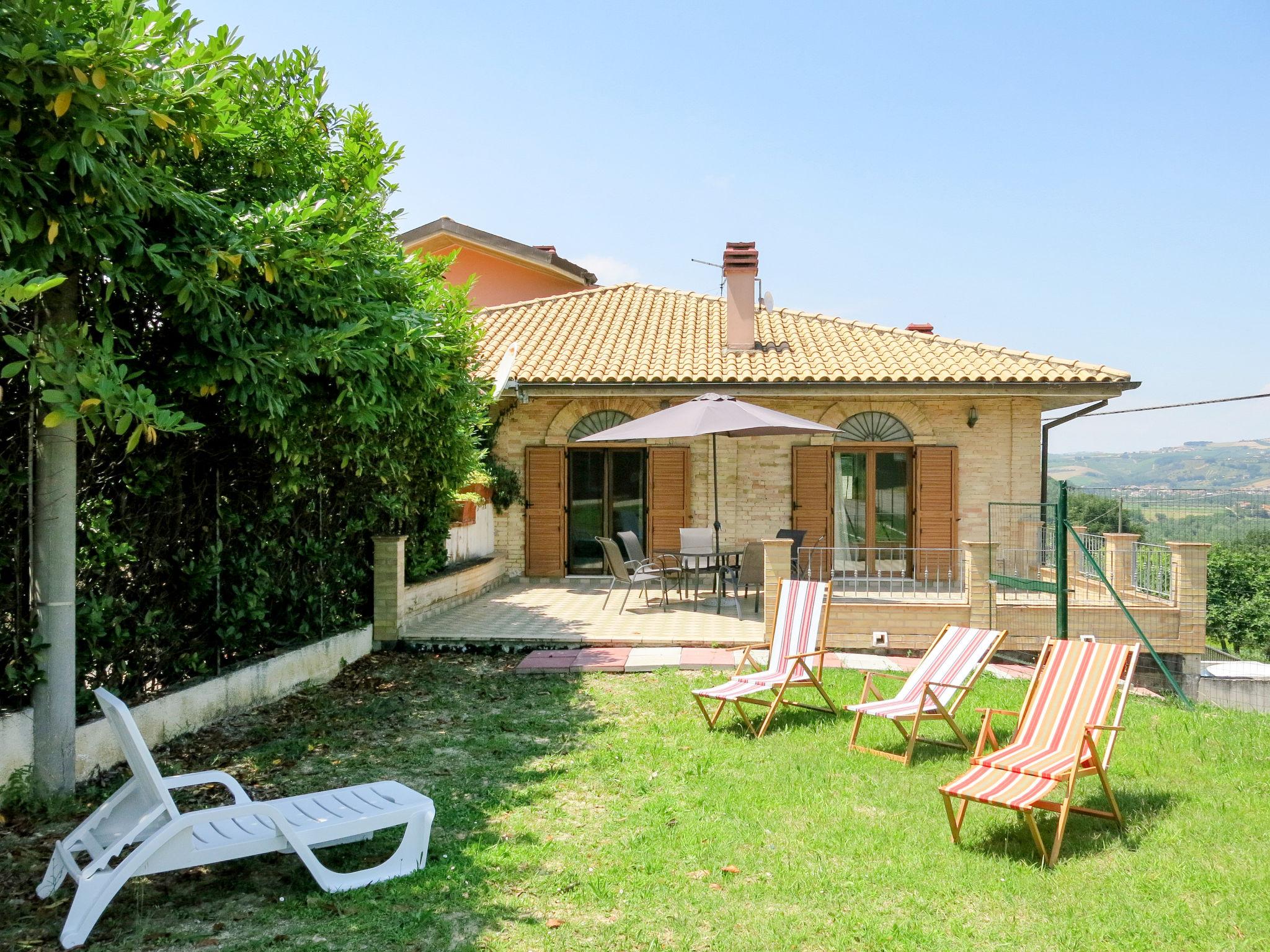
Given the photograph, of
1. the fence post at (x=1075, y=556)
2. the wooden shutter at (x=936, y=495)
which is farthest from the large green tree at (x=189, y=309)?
the wooden shutter at (x=936, y=495)

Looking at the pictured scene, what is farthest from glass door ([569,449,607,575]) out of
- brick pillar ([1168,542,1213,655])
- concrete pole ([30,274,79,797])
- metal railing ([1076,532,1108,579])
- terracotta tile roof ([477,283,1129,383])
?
concrete pole ([30,274,79,797])

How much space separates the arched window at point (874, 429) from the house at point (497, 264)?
12708mm

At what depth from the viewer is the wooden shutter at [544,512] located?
51.2 feet

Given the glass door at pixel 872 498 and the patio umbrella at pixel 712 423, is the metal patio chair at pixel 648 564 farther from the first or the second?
the glass door at pixel 872 498

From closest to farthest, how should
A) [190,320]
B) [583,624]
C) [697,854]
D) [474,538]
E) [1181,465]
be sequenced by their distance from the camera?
[697,854]
[190,320]
[583,624]
[474,538]
[1181,465]

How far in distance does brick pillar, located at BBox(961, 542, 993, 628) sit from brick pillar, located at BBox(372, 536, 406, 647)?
6092 millimetres

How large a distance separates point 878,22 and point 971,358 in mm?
6556

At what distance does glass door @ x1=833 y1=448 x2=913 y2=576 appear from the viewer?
597 inches

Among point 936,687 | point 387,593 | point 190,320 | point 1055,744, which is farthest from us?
point 387,593

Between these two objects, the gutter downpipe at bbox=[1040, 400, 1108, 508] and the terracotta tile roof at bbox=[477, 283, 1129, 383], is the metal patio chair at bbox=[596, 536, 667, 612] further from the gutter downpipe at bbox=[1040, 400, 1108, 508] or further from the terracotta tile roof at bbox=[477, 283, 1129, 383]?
the gutter downpipe at bbox=[1040, 400, 1108, 508]

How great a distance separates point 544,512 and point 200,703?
9.32m

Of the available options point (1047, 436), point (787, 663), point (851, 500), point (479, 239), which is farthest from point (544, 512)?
point (479, 239)

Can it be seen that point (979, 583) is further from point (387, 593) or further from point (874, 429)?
point (387, 593)

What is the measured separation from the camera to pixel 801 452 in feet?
49.6
